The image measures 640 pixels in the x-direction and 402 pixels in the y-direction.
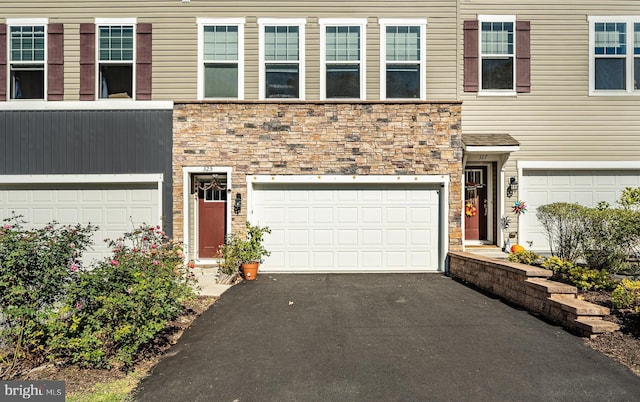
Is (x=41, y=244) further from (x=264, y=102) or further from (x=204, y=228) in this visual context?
(x=264, y=102)

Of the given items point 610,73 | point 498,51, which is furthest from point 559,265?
point 610,73

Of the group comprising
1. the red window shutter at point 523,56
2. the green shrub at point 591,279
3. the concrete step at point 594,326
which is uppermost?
the red window shutter at point 523,56

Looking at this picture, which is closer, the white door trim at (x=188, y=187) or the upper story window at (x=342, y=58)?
the white door trim at (x=188, y=187)

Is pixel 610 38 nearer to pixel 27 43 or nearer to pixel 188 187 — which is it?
pixel 188 187

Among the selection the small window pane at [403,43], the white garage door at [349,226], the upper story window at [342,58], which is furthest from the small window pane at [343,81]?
the white garage door at [349,226]

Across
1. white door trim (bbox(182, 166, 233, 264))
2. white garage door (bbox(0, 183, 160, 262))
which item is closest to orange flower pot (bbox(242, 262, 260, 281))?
white door trim (bbox(182, 166, 233, 264))

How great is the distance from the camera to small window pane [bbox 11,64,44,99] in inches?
369

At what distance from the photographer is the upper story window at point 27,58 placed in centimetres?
936

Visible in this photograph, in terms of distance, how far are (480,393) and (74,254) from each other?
4.79 meters

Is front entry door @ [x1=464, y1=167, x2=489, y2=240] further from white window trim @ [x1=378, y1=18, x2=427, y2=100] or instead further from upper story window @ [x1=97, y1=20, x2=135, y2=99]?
upper story window @ [x1=97, y1=20, x2=135, y2=99]

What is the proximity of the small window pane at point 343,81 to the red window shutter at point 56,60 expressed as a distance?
23.2 ft

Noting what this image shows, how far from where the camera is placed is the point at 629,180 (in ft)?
31.7

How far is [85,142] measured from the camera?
9.13 metres

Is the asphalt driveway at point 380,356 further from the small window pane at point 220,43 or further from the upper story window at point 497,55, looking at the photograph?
the small window pane at point 220,43
